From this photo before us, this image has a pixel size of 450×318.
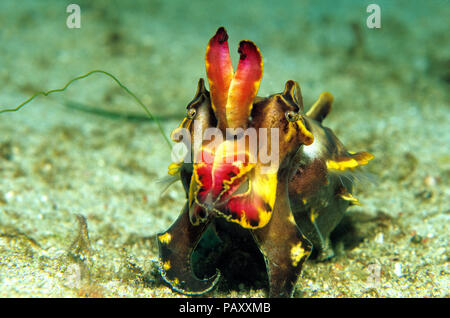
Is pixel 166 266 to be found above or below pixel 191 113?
below

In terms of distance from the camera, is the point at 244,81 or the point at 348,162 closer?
the point at 244,81

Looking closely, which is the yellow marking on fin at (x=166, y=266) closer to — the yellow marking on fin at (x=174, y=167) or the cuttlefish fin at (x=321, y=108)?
the yellow marking on fin at (x=174, y=167)

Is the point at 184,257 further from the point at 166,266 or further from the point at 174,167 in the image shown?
the point at 174,167

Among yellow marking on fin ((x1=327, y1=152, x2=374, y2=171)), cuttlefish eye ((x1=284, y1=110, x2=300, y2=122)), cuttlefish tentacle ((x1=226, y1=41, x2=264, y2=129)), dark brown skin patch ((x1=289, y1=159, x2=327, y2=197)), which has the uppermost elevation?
cuttlefish tentacle ((x1=226, y1=41, x2=264, y2=129))

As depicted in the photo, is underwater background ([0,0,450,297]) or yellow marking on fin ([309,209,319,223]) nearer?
yellow marking on fin ([309,209,319,223])

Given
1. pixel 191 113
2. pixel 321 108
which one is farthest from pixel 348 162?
pixel 191 113

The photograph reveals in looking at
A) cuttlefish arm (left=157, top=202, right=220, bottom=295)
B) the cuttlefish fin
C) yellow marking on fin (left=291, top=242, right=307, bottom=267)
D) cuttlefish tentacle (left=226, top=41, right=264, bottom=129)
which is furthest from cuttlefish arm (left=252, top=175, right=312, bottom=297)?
the cuttlefish fin

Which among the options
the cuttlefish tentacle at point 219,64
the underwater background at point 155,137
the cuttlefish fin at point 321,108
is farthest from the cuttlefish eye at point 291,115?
the cuttlefish fin at point 321,108

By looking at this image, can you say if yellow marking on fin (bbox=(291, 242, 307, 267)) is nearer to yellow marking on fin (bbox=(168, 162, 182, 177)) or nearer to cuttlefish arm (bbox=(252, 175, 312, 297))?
cuttlefish arm (bbox=(252, 175, 312, 297))

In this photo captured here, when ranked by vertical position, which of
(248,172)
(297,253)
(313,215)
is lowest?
(297,253)
